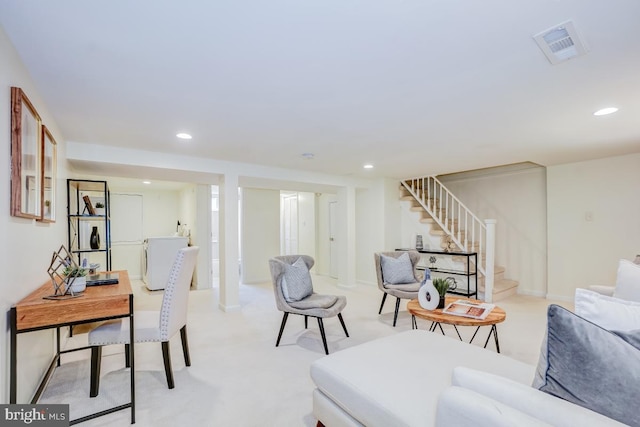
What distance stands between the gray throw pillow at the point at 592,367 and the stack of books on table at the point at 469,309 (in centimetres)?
157

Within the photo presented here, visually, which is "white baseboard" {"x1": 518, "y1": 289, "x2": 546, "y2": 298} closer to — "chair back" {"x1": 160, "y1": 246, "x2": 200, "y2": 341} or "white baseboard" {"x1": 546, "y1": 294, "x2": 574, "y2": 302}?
"white baseboard" {"x1": 546, "y1": 294, "x2": 574, "y2": 302}

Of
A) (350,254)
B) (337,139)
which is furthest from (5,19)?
(350,254)

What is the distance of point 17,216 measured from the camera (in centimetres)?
167

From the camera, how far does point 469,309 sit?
2.65 meters

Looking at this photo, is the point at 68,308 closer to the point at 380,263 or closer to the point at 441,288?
the point at 441,288

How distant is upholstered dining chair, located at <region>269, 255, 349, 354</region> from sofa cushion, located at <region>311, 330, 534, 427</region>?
1053 millimetres

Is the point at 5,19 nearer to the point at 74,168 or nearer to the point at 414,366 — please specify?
the point at 414,366

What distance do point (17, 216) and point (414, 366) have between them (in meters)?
2.20

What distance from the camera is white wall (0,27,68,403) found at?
152 centimetres

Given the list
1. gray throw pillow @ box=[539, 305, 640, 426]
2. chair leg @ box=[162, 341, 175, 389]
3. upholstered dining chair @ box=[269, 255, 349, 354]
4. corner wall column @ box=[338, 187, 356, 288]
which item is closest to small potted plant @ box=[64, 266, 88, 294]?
chair leg @ box=[162, 341, 175, 389]

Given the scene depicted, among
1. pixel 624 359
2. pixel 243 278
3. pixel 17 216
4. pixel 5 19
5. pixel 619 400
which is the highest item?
pixel 5 19

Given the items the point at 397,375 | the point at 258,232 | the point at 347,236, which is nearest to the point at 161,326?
the point at 397,375

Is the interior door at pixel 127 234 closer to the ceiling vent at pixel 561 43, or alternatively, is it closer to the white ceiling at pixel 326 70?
the white ceiling at pixel 326 70

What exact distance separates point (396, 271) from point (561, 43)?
285 cm
